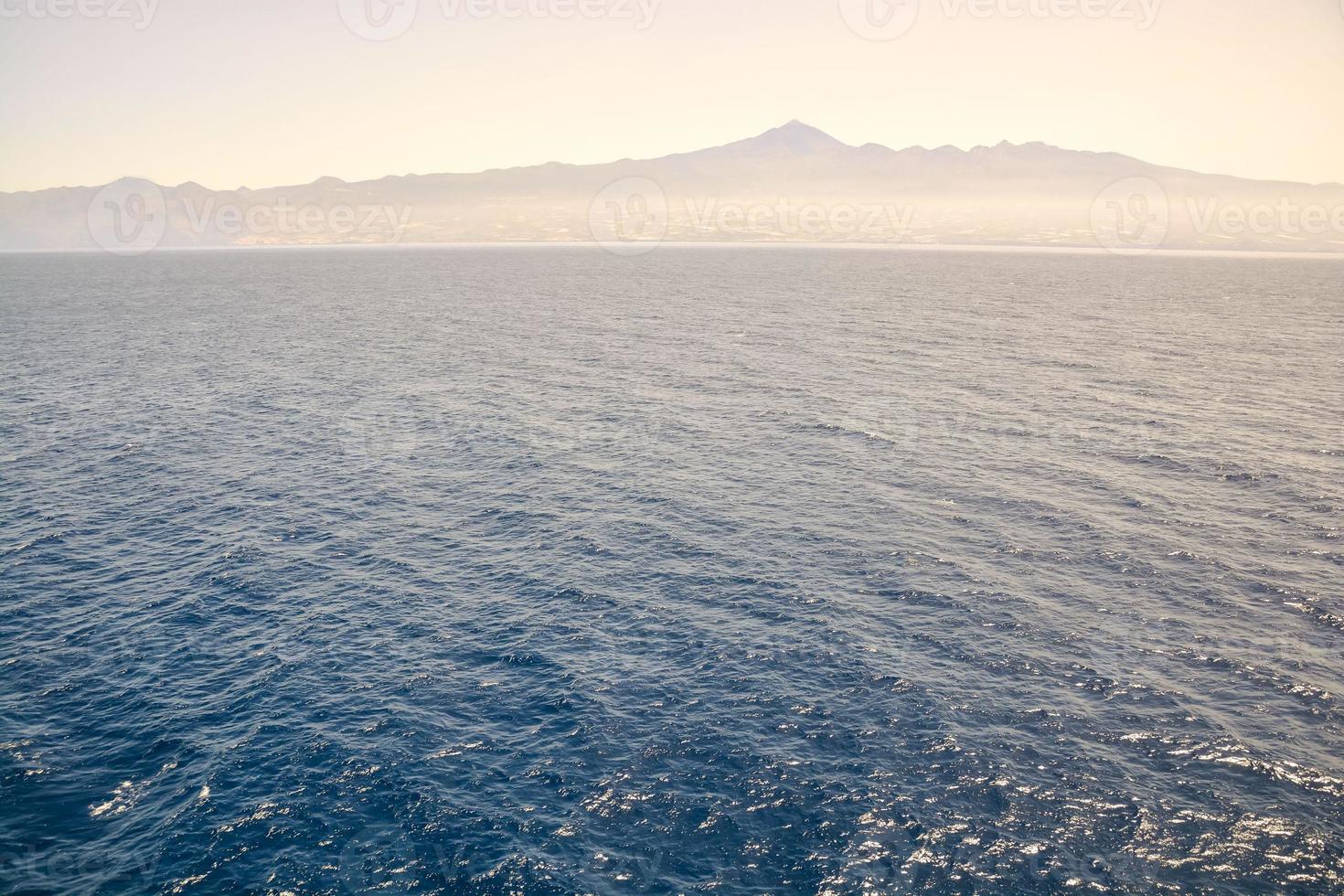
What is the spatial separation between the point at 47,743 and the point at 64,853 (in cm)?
977

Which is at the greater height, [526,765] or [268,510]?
[268,510]

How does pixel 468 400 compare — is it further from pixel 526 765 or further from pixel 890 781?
pixel 890 781

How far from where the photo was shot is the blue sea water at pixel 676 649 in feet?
112

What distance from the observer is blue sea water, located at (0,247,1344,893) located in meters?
34.2

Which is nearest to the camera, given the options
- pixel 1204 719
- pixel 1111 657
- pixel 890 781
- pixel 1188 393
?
pixel 890 781

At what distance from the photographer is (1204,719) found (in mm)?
41625

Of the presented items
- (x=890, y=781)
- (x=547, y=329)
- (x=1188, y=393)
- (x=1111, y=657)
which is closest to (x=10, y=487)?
(x=890, y=781)

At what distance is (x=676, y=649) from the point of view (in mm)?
49688

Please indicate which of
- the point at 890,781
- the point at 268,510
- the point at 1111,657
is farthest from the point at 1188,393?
the point at 268,510

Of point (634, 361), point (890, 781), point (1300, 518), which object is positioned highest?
point (634, 361)

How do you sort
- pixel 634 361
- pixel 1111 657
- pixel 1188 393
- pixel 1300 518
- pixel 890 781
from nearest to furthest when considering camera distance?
pixel 890 781
pixel 1111 657
pixel 1300 518
pixel 1188 393
pixel 634 361

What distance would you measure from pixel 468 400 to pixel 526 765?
8064cm

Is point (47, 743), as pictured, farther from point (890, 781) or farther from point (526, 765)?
point (890, 781)

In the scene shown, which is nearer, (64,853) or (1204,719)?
(64,853)
